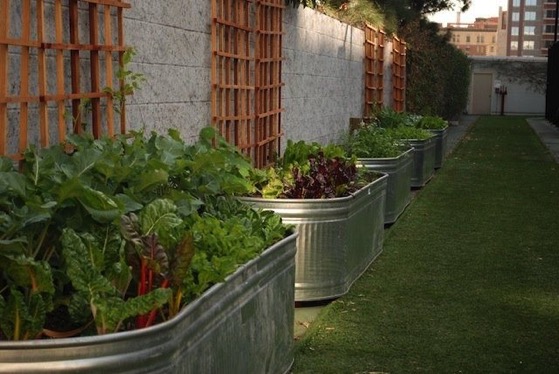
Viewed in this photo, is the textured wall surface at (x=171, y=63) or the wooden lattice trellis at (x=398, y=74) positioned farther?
the wooden lattice trellis at (x=398, y=74)

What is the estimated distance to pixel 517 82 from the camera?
46.1 meters

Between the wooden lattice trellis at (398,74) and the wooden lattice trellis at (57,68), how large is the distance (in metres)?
14.4

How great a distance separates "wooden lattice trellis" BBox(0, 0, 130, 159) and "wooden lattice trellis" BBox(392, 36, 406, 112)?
A: 14.4m

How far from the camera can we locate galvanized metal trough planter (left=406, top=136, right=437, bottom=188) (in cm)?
1214

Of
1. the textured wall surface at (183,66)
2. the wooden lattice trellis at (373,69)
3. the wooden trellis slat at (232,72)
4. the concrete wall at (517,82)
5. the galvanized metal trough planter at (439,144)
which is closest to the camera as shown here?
the textured wall surface at (183,66)

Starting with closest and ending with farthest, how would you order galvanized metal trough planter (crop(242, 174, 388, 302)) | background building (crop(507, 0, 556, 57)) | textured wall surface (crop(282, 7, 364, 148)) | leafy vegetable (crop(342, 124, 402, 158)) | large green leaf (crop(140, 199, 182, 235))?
large green leaf (crop(140, 199, 182, 235))
galvanized metal trough planter (crop(242, 174, 388, 302))
leafy vegetable (crop(342, 124, 402, 158))
textured wall surface (crop(282, 7, 364, 148))
background building (crop(507, 0, 556, 57))

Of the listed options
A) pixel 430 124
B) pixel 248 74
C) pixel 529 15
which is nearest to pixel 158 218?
pixel 248 74

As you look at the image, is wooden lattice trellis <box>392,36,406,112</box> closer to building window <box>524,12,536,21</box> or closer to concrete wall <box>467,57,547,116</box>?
concrete wall <box>467,57,547,116</box>

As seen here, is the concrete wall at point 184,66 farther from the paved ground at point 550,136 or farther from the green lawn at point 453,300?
the paved ground at point 550,136

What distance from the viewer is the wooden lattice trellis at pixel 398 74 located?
1922 cm

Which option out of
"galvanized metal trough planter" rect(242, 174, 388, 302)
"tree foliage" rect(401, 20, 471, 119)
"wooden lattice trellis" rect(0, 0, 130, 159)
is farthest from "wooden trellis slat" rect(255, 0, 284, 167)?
"tree foliage" rect(401, 20, 471, 119)

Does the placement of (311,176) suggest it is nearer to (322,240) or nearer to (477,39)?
(322,240)

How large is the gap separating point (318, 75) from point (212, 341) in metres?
8.07

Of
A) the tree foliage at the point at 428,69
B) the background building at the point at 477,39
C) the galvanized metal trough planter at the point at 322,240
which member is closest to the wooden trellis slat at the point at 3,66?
the galvanized metal trough planter at the point at 322,240
